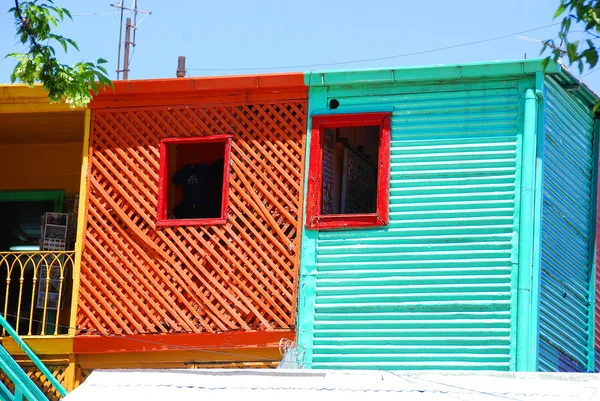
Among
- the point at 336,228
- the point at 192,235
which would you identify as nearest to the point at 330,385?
the point at 336,228

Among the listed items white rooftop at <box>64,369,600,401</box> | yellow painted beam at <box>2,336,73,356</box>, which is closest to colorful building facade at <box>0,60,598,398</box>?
yellow painted beam at <box>2,336,73,356</box>

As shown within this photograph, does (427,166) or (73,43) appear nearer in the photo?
(73,43)

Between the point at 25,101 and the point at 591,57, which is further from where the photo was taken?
the point at 25,101

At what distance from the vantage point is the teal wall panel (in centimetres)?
1494

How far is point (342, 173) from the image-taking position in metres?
16.8

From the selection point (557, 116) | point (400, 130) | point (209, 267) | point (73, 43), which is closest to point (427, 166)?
point (400, 130)

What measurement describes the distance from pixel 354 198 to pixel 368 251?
201cm

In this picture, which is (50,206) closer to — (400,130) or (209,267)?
(209,267)

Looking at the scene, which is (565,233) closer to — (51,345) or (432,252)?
(432,252)

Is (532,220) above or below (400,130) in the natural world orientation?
below

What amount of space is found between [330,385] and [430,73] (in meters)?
5.32

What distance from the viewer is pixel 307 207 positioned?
51.7 ft

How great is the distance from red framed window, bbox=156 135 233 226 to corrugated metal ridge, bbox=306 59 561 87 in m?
1.36

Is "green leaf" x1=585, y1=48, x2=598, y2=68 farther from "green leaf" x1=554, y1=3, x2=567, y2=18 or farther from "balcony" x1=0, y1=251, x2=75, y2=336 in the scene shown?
"balcony" x1=0, y1=251, x2=75, y2=336
